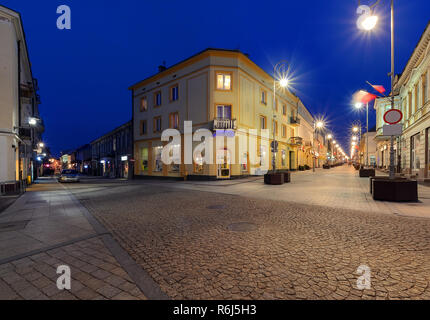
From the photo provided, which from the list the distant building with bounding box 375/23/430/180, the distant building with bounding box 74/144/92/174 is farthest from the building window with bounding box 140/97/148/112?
the distant building with bounding box 74/144/92/174

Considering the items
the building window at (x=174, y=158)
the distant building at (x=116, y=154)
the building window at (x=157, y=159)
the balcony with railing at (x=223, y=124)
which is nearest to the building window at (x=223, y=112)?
the balcony with railing at (x=223, y=124)

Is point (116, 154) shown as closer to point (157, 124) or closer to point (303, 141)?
point (157, 124)

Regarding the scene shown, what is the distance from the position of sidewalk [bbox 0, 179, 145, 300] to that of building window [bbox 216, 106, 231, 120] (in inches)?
644

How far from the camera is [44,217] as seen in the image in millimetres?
6770

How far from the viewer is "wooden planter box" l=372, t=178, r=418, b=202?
8227 millimetres

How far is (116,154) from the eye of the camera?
35188mm

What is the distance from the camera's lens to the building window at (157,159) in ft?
82.1

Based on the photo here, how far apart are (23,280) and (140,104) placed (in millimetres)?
28155

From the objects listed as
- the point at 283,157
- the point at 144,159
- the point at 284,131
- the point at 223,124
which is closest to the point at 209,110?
the point at 223,124

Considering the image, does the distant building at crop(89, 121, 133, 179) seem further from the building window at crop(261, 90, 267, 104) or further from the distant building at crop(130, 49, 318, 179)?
the building window at crop(261, 90, 267, 104)

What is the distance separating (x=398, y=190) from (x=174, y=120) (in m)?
20.4
